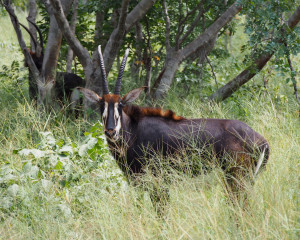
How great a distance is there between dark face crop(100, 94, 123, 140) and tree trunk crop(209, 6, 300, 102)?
2.92 m

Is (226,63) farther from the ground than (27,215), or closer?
farther from the ground

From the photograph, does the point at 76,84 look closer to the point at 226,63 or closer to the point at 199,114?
the point at 199,114

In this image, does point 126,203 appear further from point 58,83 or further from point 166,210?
point 58,83

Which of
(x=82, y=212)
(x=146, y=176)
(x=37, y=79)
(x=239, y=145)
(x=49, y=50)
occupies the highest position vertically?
(x=49, y=50)

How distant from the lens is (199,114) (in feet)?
19.2

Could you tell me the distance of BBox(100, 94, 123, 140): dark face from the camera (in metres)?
4.11

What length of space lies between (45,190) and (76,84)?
4.19m

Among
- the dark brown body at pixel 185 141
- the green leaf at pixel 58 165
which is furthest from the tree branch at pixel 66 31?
the green leaf at pixel 58 165

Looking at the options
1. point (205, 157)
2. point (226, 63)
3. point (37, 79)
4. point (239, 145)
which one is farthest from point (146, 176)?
point (226, 63)

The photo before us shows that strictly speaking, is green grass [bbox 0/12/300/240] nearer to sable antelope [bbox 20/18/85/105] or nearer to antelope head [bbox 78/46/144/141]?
antelope head [bbox 78/46/144/141]

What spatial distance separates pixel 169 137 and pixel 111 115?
2.22ft

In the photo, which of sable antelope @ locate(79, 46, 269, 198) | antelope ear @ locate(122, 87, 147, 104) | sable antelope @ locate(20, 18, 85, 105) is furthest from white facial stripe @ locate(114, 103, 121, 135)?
sable antelope @ locate(20, 18, 85, 105)

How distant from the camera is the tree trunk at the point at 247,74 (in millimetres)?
6344

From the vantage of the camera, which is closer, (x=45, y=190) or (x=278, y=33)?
(x=45, y=190)
